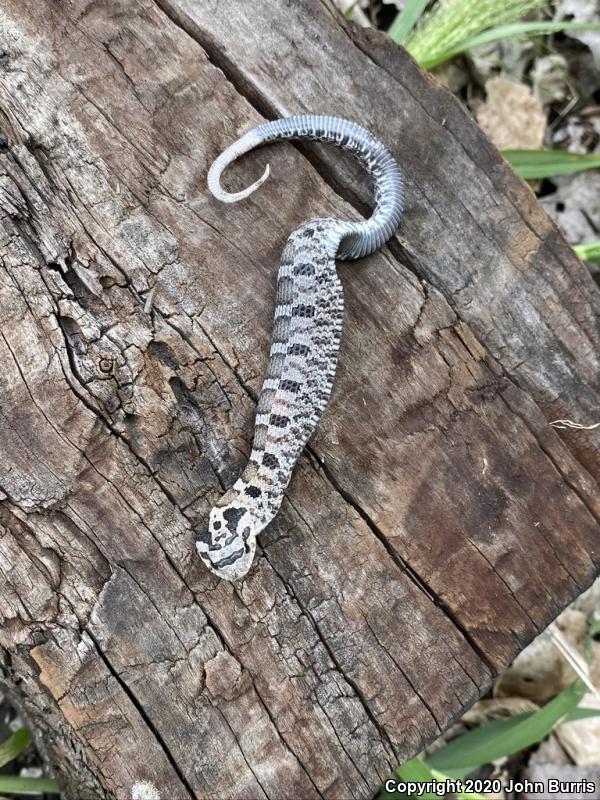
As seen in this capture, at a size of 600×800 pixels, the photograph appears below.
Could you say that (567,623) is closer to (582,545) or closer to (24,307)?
(582,545)

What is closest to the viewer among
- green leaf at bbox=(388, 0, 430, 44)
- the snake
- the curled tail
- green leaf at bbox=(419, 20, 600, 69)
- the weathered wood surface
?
the weathered wood surface

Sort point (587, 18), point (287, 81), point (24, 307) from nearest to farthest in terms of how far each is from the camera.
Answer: point (24, 307) → point (287, 81) → point (587, 18)

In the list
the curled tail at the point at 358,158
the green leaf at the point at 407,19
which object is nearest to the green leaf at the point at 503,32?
the green leaf at the point at 407,19

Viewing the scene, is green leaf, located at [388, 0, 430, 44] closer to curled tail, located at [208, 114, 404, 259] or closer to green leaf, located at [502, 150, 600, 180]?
green leaf, located at [502, 150, 600, 180]

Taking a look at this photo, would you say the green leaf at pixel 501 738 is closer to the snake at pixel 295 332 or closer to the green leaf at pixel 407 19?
the snake at pixel 295 332

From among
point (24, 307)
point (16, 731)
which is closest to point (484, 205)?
point (24, 307)

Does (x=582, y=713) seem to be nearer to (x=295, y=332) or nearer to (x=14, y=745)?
(x=295, y=332)

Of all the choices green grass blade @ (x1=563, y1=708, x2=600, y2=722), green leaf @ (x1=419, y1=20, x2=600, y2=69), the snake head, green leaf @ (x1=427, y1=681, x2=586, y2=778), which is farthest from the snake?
green grass blade @ (x1=563, y1=708, x2=600, y2=722)

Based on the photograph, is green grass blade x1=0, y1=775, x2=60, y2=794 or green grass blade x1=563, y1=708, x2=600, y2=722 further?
green grass blade x1=563, y1=708, x2=600, y2=722
